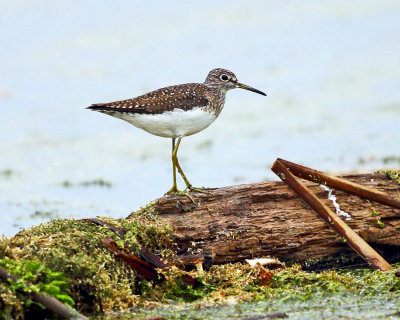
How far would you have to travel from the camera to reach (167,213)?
20.9 ft

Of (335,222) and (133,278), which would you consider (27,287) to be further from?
(335,222)

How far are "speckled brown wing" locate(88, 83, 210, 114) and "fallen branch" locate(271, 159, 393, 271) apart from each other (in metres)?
1.39

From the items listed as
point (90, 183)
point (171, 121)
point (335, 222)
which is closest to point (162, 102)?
point (171, 121)

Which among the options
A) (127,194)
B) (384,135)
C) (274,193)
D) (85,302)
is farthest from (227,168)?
(85,302)

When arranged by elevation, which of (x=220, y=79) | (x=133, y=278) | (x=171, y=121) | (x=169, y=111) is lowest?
(x=133, y=278)

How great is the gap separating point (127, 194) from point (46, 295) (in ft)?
15.7

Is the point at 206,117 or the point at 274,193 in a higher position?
the point at 206,117

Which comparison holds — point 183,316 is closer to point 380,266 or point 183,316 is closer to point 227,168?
point 380,266

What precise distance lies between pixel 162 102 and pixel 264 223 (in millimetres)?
1838

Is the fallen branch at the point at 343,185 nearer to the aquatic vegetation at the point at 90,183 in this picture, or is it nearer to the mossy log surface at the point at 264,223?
the mossy log surface at the point at 264,223

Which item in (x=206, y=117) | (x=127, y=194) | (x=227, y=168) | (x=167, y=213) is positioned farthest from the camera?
(x=227, y=168)

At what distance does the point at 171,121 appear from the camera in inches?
290

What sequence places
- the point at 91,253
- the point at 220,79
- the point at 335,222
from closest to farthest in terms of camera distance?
the point at 91,253 → the point at 335,222 → the point at 220,79

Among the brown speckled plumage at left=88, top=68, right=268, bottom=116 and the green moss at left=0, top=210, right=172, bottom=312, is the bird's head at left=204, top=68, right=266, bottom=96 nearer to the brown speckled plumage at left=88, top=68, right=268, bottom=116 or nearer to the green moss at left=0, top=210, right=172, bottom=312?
the brown speckled plumage at left=88, top=68, right=268, bottom=116
